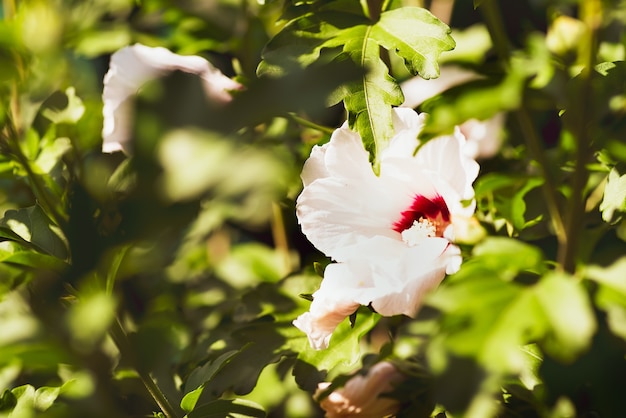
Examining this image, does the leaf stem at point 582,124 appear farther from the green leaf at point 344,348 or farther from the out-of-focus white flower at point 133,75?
the out-of-focus white flower at point 133,75

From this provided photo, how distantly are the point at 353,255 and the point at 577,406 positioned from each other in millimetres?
237

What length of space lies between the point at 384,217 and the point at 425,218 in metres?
0.04

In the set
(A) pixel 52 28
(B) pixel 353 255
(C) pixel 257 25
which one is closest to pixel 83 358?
(B) pixel 353 255

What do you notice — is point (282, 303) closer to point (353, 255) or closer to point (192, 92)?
point (353, 255)

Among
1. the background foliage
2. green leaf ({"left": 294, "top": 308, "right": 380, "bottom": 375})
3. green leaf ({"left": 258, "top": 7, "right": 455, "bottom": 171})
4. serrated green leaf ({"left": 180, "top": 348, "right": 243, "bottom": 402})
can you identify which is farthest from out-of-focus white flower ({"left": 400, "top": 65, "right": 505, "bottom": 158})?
serrated green leaf ({"left": 180, "top": 348, "right": 243, "bottom": 402})

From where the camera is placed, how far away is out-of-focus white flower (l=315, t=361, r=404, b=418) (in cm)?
70

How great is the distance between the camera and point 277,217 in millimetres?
1163

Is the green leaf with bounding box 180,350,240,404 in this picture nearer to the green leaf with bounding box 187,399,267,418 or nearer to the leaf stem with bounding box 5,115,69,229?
the green leaf with bounding box 187,399,267,418

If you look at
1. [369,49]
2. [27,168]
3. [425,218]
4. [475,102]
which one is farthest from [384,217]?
[27,168]

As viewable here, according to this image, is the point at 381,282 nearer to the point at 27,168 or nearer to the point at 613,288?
the point at 613,288

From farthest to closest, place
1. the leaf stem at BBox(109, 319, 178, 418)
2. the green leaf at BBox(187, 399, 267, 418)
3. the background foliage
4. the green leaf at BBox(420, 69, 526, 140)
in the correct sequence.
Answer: the green leaf at BBox(187, 399, 267, 418)
the leaf stem at BBox(109, 319, 178, 418)
the green leaf at BBox(420, 69, 526, 140)
the background foliage

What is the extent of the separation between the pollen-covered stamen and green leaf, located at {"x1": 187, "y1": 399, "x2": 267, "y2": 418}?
0.22 metres

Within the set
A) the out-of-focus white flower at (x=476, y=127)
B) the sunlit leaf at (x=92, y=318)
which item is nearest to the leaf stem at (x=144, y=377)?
the sunlit leaf at (x=92, y=318)

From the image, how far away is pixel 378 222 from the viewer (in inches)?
29.1
